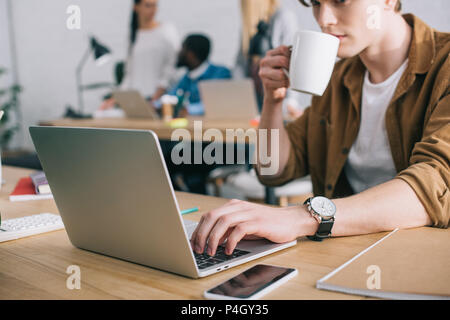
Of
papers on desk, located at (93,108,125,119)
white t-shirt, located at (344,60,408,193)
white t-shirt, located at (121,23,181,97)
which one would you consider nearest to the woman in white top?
white t-shirt, located at (121,23,181,97)

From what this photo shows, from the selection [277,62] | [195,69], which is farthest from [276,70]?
[195,69]

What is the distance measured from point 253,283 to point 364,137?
→ 754 millimetres

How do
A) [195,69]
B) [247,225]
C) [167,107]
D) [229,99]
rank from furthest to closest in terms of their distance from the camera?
[195,69] → [167,107] → [229,99] → [247,225]

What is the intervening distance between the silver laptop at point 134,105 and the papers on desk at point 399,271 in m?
2.01

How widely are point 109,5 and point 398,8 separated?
14.1ft

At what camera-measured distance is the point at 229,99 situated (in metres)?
2.30

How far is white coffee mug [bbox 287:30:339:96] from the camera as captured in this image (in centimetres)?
89

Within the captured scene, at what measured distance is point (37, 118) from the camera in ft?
20.0

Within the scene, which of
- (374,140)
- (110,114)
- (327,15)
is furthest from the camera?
(110,114)

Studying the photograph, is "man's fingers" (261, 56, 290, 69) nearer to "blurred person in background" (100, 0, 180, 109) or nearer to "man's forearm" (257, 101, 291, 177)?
"man's forearm" (257, 101, 291, 177)

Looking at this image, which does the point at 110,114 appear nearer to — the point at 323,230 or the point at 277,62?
the point at 277,62

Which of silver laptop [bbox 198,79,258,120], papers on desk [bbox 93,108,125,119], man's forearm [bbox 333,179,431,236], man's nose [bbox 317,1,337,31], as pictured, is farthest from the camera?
papers on desk [bbox 93,108,125,119]
